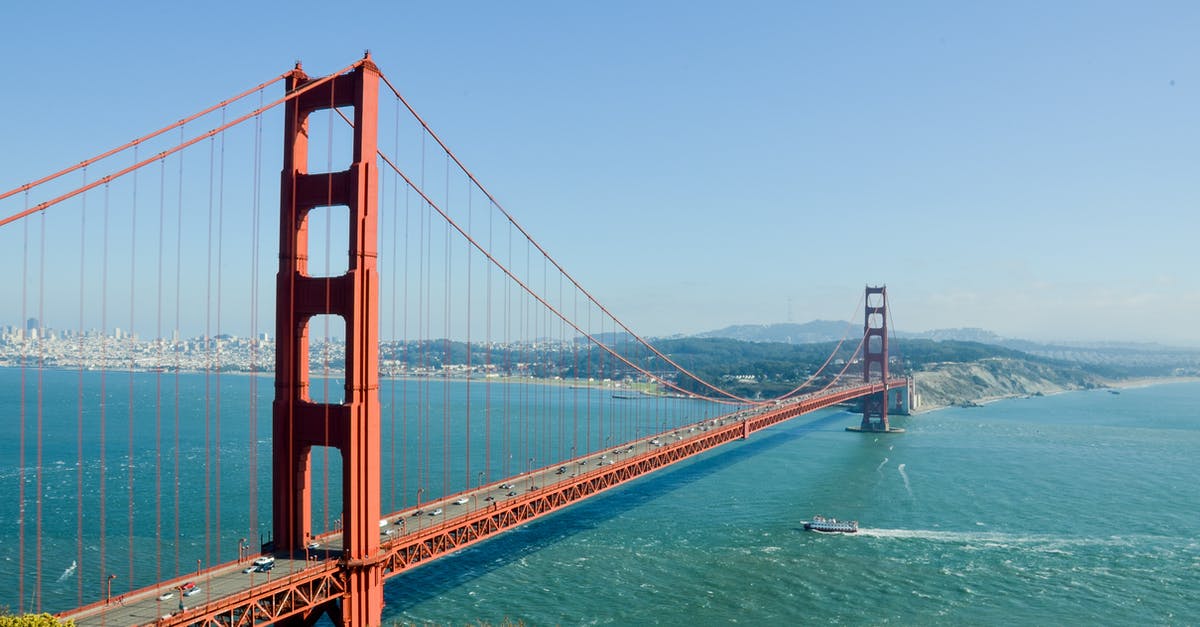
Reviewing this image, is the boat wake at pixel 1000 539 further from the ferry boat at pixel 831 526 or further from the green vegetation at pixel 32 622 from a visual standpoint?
the green vegetation at pixel 32 622

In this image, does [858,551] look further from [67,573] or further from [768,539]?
[67,573]

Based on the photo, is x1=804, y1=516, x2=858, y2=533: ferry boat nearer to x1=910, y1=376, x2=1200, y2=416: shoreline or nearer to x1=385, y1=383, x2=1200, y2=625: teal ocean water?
x1=385, y1=383, x2=1200, y2=625: teal ocean water

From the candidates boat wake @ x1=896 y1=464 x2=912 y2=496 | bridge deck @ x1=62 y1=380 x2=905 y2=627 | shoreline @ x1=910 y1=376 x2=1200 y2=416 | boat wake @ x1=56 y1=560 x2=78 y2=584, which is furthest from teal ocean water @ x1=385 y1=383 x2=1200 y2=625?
shoreline @ x1=910 y1=376 x2=1200 y2=416

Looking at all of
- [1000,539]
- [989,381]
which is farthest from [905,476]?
[989,381]

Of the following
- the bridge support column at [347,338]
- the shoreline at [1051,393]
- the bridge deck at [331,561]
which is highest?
the bridge support column at [347,338]

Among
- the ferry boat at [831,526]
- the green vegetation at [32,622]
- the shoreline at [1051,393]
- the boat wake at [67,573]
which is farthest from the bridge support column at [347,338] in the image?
the shoreline at [1051,393]

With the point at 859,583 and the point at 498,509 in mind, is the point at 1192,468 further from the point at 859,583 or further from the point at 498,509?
the point at 498,509
